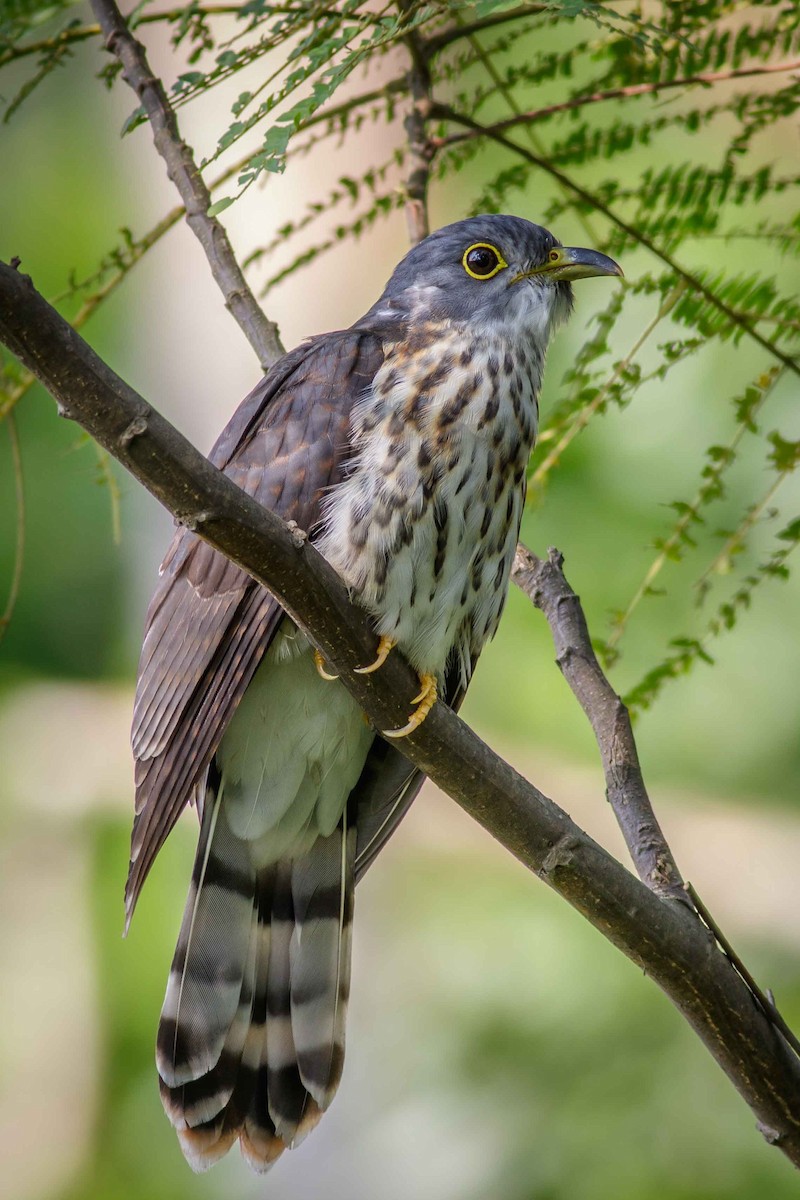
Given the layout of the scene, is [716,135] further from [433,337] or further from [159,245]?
[433,337]

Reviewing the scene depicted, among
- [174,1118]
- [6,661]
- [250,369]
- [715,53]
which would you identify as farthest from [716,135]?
[174,1118]

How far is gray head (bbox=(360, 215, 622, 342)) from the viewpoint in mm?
2971

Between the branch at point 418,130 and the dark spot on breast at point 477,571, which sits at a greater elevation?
the branch at point 418,130

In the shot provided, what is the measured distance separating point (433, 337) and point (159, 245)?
3830 millimetres

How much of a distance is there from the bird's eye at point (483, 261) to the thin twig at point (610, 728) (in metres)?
0.67

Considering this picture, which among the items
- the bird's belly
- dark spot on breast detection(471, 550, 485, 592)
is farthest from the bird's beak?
the bird's belly

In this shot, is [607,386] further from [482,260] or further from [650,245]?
[482,260]

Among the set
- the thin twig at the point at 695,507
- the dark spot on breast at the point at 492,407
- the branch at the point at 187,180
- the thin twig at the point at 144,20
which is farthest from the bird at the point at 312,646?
the thin twig at the point at 144,20

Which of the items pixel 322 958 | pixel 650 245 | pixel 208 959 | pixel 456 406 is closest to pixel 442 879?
pixel 322 958

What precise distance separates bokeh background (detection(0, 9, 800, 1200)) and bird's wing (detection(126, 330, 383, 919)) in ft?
4.39

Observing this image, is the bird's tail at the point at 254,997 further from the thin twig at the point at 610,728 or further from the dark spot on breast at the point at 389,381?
the dark spot on breast at the point at 389,381

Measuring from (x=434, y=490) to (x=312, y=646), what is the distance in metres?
0.39

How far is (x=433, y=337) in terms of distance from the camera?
287 centimetres

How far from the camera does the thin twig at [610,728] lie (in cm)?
235
